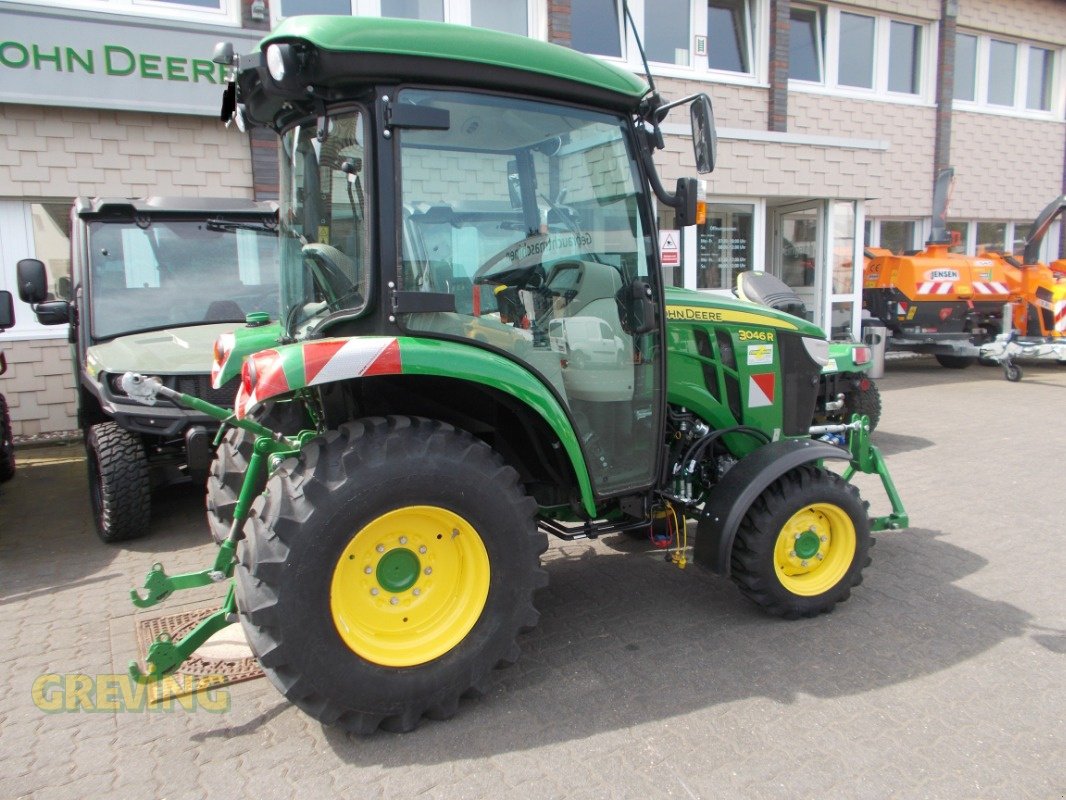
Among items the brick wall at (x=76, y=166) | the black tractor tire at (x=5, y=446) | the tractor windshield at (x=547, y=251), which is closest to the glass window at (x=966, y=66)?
the brick wall at (x=76, y=166)

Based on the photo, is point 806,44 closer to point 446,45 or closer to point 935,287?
point 935,287

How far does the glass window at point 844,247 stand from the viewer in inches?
437

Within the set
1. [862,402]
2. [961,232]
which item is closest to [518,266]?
[862,402]

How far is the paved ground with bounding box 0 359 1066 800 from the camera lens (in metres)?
2.50

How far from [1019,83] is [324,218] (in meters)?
16.7

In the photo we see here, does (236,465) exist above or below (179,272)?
below

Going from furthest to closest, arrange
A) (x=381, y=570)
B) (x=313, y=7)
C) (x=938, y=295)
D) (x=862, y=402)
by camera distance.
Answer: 1. (x=938, y=295)
2. (x=313, y=7)
3. (x=862, y=402)
4. (x=381, y=570)

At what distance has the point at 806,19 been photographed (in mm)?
12641

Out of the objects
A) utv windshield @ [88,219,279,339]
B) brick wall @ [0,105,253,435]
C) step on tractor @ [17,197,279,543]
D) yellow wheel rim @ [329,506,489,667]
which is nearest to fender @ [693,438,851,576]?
yellow wheel rim @ [329,506,489,667]

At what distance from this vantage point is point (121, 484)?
4734 millimetres

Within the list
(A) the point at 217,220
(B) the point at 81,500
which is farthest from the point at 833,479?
(B) the point at 81,500

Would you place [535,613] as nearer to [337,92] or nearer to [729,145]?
[337,92]

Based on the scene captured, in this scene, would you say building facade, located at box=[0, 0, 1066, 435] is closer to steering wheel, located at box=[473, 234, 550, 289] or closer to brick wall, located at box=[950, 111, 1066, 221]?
brick wall, located at box=[950, 111, 1066, 221]

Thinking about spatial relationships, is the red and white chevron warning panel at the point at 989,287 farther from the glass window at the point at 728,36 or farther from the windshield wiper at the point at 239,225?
the windshield wiper at the point at 239,225
